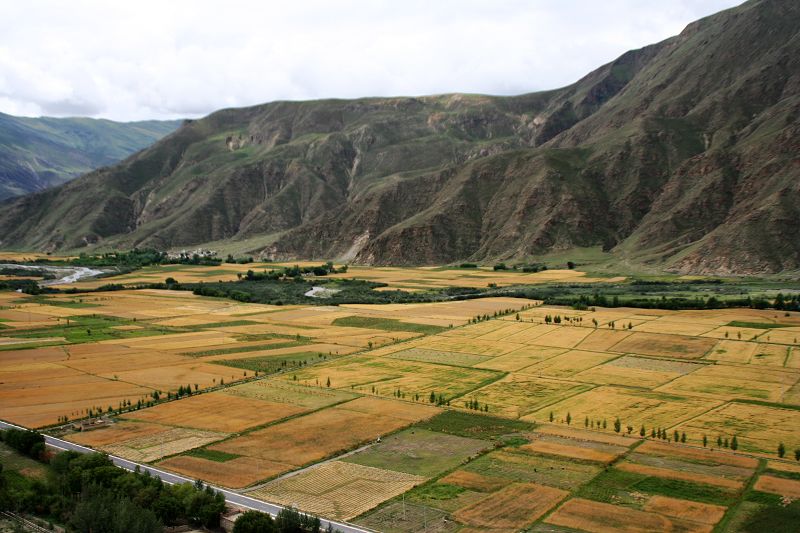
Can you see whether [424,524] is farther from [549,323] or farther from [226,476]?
[549,323]

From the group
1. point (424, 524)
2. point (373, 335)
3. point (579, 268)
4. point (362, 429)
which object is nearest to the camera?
point (424, 524)

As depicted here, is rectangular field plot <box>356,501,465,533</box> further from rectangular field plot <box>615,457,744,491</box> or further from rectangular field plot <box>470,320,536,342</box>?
rectangular field plot <box>470,320,536,342</box>

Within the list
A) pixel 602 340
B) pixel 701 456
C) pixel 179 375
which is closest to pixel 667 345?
pixel 602 340

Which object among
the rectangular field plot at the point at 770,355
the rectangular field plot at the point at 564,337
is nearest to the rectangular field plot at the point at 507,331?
the rectangular field plot at the point at 564,337

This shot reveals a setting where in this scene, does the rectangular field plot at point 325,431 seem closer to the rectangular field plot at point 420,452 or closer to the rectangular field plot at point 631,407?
the rectangular field plot at point 420,452

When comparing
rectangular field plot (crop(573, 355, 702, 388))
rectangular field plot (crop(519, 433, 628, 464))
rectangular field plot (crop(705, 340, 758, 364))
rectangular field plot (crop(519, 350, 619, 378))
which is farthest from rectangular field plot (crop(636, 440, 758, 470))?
rectangular field plot (crop(705, 340, 758, 364))

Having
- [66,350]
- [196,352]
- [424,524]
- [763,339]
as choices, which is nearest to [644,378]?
[763,339]
